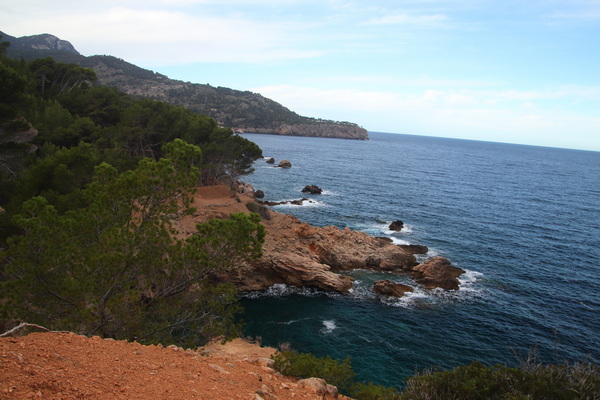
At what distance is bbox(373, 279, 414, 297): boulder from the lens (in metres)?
29.0

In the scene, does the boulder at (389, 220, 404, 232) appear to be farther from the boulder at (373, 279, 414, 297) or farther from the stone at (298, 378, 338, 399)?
the stone at (298, 378, 338, 399)

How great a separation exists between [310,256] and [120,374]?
2584cm

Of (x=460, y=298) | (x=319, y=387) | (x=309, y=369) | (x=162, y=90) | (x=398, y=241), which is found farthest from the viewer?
(x=162, y=90)

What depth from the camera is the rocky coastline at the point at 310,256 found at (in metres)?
29.9

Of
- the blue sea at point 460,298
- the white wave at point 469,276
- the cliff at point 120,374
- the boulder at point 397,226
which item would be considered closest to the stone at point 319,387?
the cliff at point 120,374

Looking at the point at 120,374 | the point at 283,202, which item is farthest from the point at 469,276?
the point at 120,374

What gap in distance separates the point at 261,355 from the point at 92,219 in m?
10.2

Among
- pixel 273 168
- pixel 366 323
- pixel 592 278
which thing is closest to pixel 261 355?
pixel 366 323

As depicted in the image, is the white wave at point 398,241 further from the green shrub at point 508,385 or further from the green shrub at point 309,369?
the green shrub at point 508,385

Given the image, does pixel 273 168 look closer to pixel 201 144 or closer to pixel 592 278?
pixel 201 144

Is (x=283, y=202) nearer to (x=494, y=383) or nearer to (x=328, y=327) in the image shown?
(x=328, y=327)

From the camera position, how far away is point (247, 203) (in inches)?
1452

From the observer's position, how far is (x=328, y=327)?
2438 cm

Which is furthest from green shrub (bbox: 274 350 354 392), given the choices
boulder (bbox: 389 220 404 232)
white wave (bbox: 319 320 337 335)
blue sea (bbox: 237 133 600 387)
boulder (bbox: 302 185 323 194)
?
boulder (bbox: 302 185 323 194)
